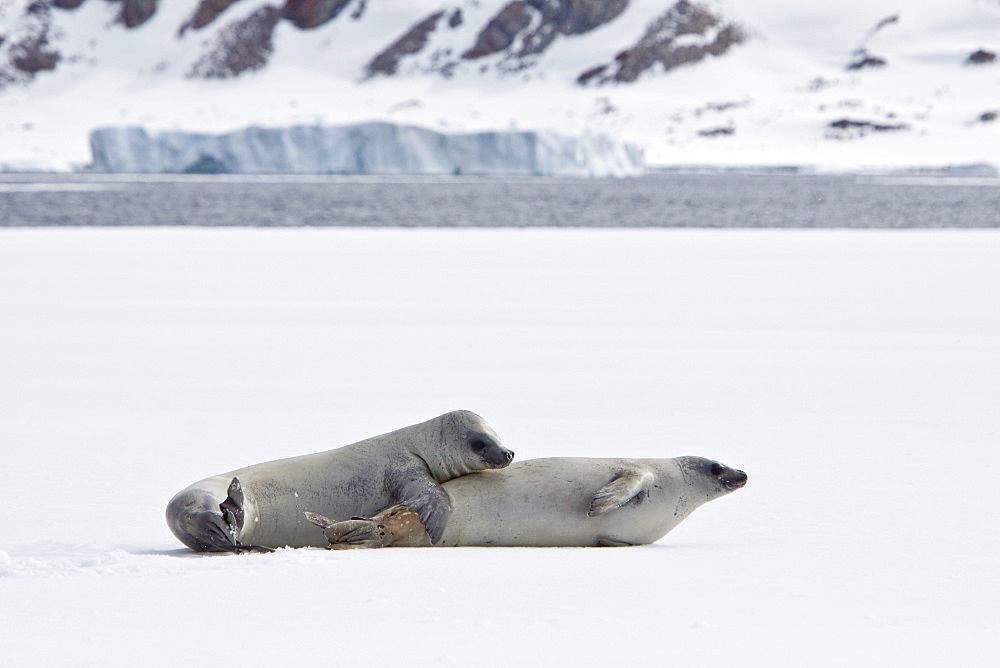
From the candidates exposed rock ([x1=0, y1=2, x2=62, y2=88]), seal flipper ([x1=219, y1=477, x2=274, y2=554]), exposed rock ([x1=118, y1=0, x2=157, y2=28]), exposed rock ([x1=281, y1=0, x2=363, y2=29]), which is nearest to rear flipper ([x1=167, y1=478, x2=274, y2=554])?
seal flipper ([x1=219, y1=477, x2=274, y2=554])

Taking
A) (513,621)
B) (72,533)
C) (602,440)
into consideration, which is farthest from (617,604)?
(602,440)

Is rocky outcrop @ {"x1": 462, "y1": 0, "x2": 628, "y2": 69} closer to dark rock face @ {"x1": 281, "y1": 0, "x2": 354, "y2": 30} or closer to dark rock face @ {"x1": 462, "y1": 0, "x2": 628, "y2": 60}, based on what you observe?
dark rock face @ {"x1": 462, "y1": 0, "x2": 628, "y2": 60}

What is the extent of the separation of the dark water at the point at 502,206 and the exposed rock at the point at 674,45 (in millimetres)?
58064

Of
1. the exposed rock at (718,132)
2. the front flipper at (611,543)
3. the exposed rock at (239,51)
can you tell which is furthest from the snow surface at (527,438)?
the exposed rock at (239,51)

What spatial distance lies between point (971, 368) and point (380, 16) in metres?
118

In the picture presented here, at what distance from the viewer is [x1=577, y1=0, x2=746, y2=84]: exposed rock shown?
102m

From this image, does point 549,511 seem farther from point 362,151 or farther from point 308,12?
point 308,12

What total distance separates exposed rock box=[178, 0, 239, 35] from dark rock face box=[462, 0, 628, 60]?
26134 mm

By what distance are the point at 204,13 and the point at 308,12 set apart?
989 cm

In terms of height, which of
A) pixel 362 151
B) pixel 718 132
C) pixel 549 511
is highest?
pixel 549 511

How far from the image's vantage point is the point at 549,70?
106 m

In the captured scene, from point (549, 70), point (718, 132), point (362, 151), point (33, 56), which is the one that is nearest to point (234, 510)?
point (362, 151)

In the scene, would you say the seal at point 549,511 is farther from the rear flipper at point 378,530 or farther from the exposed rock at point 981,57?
the exposed rock at point 981,57

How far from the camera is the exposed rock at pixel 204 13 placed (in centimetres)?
11875
